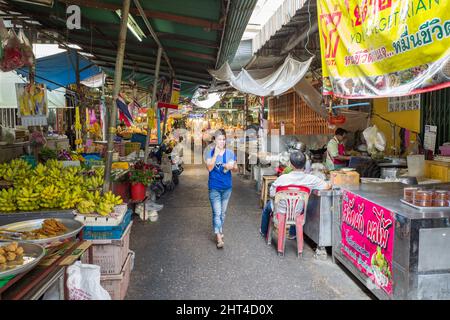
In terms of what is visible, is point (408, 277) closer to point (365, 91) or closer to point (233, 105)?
point (365, 91)

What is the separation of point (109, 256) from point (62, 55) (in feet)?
27.2

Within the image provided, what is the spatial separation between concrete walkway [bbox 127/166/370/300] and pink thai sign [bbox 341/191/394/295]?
367mm

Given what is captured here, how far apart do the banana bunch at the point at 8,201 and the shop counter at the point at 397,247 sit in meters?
4.14

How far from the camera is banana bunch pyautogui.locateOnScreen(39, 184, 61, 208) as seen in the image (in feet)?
13.1

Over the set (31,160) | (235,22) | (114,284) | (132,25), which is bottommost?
(114,284)

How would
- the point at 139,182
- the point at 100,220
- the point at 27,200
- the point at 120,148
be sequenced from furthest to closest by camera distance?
1. the point at 120,148
2. the point at 139,182
3. the point at 27,200
4. the point at 100,220

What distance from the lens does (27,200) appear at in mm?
3939

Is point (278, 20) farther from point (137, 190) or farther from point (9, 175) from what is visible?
point (9, 175)

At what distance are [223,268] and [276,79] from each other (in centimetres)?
422

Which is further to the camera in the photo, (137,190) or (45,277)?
(137,190)

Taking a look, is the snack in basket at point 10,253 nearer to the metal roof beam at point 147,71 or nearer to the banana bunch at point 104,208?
the banana bunch at point 104,208

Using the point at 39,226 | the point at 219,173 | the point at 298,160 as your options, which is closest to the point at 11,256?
the point at 39,226

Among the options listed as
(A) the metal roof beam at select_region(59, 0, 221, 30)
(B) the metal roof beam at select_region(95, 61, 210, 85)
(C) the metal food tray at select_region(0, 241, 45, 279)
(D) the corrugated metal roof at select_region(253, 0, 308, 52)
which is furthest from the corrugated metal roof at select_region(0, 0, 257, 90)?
(C) the metal food tray at select_region(0, 241, 45, 279)

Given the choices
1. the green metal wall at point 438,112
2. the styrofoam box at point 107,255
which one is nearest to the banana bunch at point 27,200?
the styrofoam box at point 107,255
